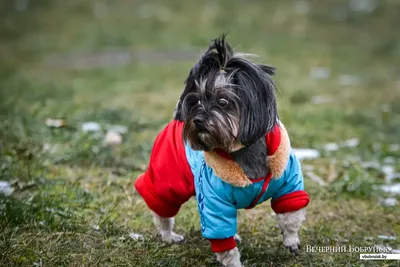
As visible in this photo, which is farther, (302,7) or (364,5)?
(302,7)

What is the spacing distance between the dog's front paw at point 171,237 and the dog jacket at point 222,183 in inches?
11.5

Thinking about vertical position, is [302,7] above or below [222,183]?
below

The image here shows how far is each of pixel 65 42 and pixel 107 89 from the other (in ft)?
16.0

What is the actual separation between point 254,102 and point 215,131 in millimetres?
264

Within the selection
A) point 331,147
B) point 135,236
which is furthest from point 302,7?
point 135,236

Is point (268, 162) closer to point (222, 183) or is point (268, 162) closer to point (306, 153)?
point (222, 183)

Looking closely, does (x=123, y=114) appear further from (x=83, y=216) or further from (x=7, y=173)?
(x=83, y=216)

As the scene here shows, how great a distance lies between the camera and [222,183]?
3484 mm

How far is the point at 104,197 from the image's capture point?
192 inches

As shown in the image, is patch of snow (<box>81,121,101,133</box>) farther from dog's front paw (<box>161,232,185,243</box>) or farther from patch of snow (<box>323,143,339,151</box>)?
dog's front paw (<box>161,232,185,243</box>)

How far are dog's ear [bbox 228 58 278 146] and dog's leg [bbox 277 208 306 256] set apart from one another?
64cm

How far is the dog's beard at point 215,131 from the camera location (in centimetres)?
332

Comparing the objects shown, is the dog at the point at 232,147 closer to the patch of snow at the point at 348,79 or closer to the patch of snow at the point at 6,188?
the patch of snow at the point at 6,188

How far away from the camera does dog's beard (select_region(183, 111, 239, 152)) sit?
10.9 ft
